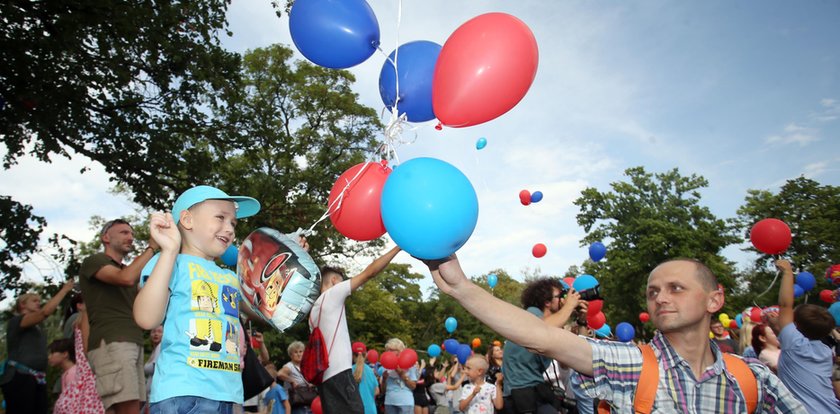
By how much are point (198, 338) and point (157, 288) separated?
1.11 ft

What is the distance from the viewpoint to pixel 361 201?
8.47ft

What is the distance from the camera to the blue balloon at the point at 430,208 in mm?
1846

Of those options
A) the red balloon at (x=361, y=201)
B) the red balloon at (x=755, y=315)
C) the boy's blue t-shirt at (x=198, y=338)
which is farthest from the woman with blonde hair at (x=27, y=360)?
the red balloon at (x=755, y=315)

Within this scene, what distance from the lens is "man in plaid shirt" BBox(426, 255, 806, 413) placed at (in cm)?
186

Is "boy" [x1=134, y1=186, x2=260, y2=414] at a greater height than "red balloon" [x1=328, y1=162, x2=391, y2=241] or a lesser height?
lesser

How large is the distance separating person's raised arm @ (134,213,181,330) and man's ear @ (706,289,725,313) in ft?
7.82

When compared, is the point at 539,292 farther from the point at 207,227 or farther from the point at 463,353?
the point at 463,353

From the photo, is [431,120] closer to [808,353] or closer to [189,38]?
[808,353]

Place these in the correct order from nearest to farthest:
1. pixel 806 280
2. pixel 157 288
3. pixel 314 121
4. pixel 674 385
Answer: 1. pixel 674 385
2. pixel 157 288
3. pixel 806 280
4. pixel 314 121

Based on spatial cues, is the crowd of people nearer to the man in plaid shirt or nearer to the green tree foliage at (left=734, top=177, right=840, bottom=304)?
the man in plaid shirt

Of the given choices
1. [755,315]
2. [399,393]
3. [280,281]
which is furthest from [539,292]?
[755,315]

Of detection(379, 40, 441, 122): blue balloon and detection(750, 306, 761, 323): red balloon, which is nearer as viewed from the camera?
detection(379, 40, 441, 122): blue balloon

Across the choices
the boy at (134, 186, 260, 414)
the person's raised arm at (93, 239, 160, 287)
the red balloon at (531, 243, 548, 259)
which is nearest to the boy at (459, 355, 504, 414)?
the red balloon at (531, 243, 548, 259)

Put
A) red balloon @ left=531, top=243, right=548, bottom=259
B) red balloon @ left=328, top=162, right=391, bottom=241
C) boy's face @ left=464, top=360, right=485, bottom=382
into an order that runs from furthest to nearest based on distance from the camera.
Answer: red balloon @ left=531, top=243, right=548, bottom=259 < boy's face @ left=464, top=360, right=485, bottom=382 < red balloon @ left=328, top=162, right=391, bottom=241
